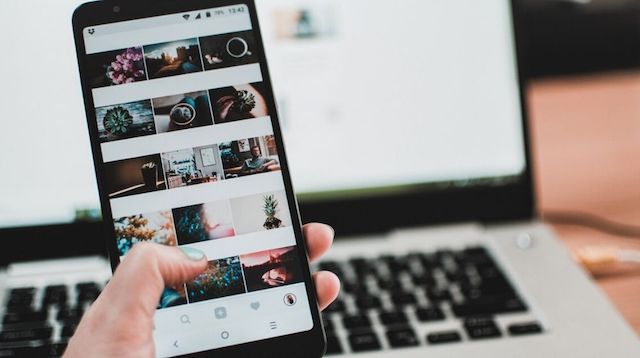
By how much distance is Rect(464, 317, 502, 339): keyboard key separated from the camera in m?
0.50

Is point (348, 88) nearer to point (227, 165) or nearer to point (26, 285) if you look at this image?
point (227, 165)

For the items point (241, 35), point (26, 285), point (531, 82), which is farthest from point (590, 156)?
point (26, 285)

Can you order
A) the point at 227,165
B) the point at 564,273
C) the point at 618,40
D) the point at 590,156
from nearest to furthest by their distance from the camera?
the point at 227,165, the point at 564,273, the point at 590,156, the point at 618,40

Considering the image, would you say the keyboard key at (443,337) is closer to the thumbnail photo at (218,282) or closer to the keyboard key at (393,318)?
the keyboard key at (393,318)

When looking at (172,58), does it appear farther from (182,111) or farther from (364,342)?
(364,342)

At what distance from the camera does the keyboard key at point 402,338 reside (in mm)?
491

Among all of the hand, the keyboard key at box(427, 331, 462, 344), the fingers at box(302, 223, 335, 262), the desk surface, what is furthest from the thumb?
the desk surface

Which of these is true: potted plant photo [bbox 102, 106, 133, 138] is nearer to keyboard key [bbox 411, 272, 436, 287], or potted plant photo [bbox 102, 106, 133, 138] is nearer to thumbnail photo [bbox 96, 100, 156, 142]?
thumbnail photo [bbox 96, 100, 156, 142]

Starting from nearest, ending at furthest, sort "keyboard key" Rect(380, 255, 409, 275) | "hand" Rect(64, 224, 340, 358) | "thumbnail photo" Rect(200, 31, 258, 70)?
"hand" Rect(64, 224, 340, 358) → "thumbnail photo" Rect(200, 31, 258, 70) → "keyboard key" Rect(380, 255, 409, 275)

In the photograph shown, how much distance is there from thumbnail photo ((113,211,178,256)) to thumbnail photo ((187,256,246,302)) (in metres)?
0.03

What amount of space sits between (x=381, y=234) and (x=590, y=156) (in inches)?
13.0

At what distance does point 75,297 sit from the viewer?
559 mm

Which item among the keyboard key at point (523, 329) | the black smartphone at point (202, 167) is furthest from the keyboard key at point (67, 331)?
the keyboard key at point (523, 329)

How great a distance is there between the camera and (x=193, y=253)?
1.41 ft
